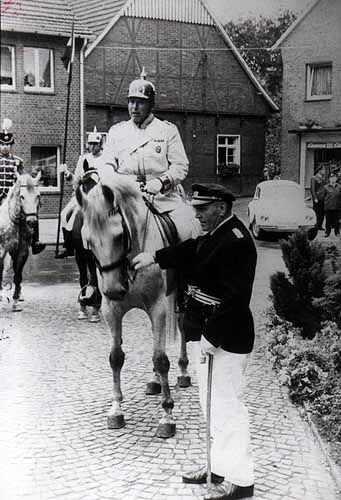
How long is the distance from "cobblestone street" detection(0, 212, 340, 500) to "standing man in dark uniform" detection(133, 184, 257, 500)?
25cm

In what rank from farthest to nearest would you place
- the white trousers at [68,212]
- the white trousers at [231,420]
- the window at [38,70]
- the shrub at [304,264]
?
1. the white trousers at [68,212]
2. the shrub at [304,264]
3. the window at [38,70]
4. the white trousers at [231,420]

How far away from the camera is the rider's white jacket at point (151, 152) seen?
4.87 m

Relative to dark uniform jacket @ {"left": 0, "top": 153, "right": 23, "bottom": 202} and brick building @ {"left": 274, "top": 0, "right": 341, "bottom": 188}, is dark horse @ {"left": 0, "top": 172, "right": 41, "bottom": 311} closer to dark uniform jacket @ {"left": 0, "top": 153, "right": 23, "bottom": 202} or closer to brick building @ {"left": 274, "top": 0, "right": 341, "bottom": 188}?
dark uniform jacket @ {"left": 0, "top": 153, "right": 23, "bottom": 202}

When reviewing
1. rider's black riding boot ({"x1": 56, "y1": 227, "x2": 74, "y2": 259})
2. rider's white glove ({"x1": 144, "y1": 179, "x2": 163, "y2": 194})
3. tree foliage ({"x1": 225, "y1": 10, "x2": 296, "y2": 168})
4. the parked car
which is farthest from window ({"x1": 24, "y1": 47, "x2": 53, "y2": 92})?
rider's black riding boot ({"x1": 56, "y1": 227, "x2": 74, "y2": 259})

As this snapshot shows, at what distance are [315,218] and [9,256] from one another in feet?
14.8

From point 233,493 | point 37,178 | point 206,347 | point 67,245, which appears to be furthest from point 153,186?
point 67,245

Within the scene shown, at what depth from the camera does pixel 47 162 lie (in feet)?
18.5

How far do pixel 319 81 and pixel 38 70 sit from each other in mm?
2100

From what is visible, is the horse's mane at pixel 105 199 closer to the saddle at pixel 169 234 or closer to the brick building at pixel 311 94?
the saddle at pixel 169 234

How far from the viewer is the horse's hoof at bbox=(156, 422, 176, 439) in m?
4.49

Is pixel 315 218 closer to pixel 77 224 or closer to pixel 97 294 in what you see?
pixel 77 224

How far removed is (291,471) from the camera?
3.95 meters

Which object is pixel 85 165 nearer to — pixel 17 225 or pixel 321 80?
pixel 321 80

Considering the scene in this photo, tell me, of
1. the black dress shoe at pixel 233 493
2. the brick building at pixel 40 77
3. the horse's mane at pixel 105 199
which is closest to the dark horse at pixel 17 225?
the brick building at pixel 40 77
